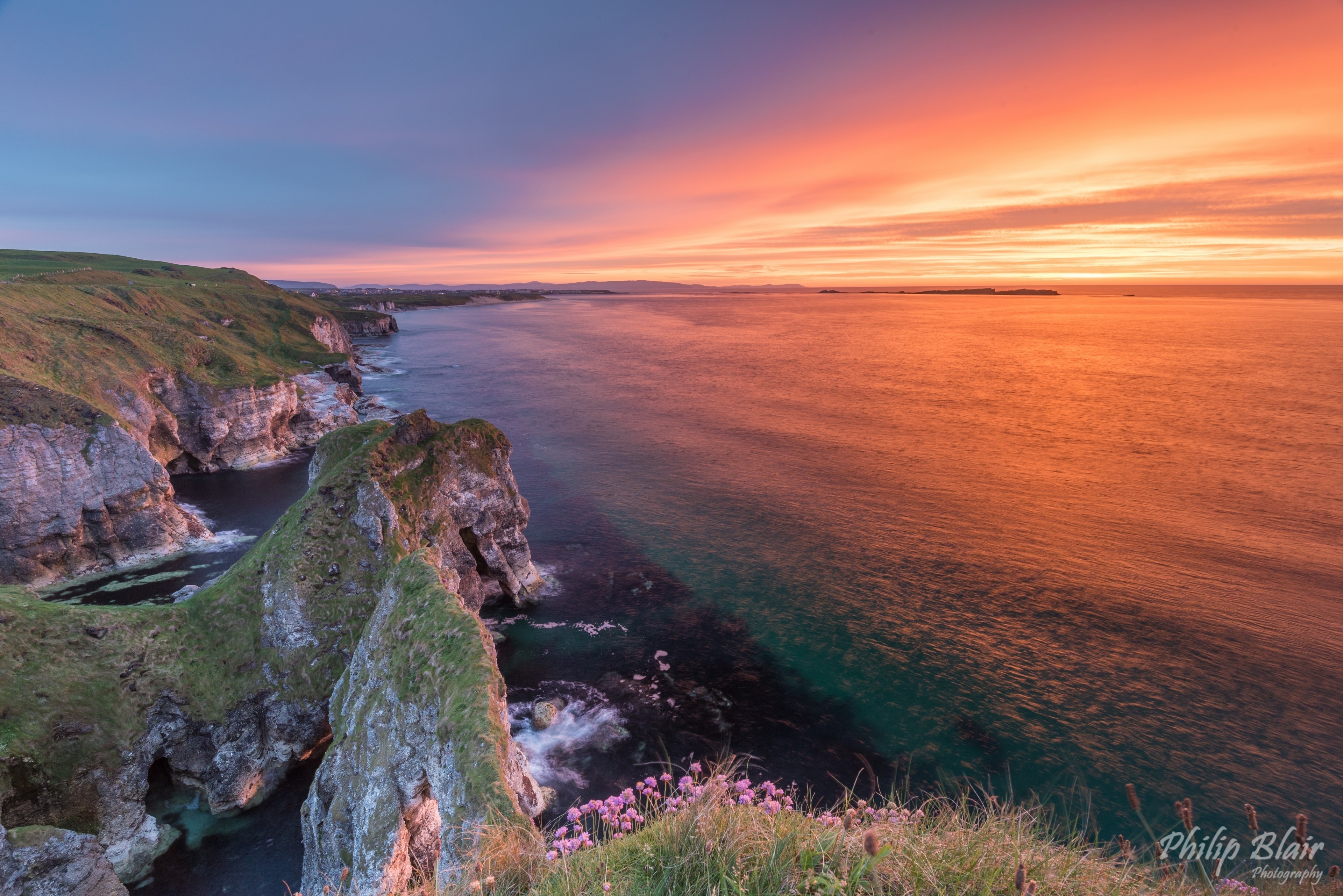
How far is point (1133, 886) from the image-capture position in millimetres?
6270

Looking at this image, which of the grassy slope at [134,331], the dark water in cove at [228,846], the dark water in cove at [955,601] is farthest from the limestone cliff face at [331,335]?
the dark water in cove at [228,846]

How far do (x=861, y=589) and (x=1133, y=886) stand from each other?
110 ft

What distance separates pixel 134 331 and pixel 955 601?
78166mm

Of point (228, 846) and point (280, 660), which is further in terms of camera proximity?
point (280, 660)

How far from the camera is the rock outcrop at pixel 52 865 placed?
1420 centimetres

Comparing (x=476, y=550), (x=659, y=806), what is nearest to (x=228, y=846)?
(x=476, y=550)

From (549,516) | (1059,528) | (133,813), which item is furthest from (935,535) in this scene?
(133,813)

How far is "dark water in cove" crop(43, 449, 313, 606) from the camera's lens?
33.7 meters

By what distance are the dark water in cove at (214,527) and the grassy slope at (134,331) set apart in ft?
32.4

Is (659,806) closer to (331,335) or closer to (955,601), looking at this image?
(955,601)

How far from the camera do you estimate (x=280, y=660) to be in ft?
71.9

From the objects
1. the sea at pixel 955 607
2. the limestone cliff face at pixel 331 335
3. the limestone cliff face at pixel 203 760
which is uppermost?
the limestone cliff face at pixel 331 335

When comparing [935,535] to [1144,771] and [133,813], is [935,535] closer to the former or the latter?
[1144,771]

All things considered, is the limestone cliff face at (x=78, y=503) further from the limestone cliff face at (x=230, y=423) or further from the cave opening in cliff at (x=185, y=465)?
the cave opening in cliff at (x=185, y=465)
